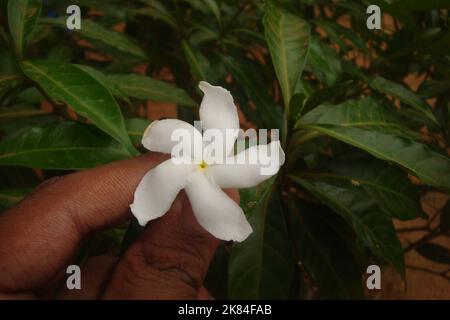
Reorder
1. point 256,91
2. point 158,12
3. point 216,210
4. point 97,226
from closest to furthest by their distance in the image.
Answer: point 216,210 → point 97,226 → point 256,91 → point 158,12

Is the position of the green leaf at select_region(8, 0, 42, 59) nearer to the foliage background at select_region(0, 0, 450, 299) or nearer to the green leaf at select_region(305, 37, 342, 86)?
the foliage background at select_region(0, 0, 450, 299)

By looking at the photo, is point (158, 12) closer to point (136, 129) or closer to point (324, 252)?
point (136, 129)

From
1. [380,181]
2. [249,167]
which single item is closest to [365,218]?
[380,181]

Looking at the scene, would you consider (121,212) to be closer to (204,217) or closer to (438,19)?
(204,217)

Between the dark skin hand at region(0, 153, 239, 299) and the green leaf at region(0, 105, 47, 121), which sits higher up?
the green leaf at region(0, 105, 47, 121)

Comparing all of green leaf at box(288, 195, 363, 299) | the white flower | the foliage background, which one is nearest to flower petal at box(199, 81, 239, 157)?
the white flower

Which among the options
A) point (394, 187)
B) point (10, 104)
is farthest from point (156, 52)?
point (394, 187)
